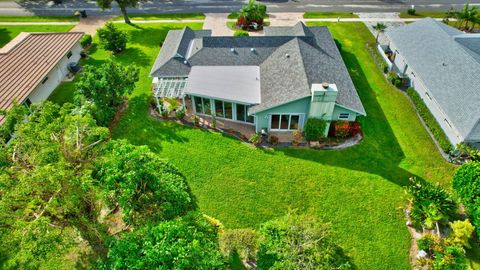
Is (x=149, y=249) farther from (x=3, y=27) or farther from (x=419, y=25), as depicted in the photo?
(x=3, y=27)

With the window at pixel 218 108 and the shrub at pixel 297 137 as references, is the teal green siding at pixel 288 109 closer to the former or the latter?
the shrub at pixel 297 137

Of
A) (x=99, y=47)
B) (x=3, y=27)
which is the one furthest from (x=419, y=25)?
(x=3, y=27)

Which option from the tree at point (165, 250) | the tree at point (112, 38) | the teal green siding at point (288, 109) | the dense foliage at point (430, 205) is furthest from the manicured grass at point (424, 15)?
the tree at point (165, 250)

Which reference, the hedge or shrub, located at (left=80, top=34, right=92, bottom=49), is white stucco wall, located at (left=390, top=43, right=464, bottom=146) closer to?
the hedge

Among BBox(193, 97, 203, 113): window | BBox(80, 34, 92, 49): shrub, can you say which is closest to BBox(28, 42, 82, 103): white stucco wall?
BBox(80, 34, 92, 49): shrub

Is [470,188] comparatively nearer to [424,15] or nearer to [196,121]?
[196,121]

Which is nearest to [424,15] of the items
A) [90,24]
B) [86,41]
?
[86,41]
